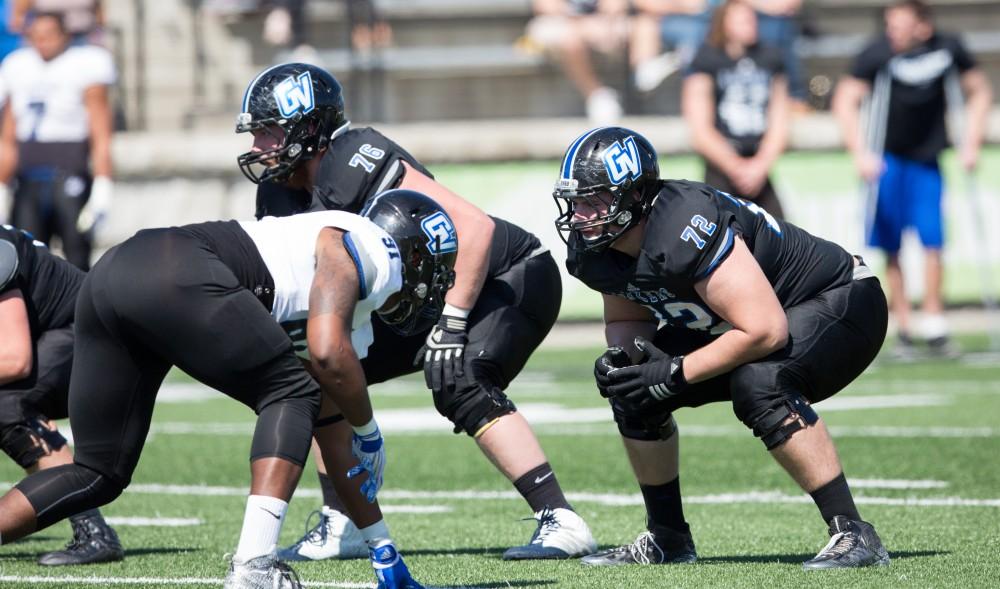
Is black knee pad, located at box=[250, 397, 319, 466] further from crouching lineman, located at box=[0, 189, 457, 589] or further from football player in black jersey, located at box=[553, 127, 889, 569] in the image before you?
football player in black jersey, located at box=[553, 127, 889, 569]

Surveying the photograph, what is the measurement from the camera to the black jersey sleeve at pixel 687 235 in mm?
4617

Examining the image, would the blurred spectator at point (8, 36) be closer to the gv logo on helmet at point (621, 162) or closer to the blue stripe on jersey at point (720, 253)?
the gv logo on helmet at point (621, 162)

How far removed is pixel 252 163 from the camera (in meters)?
5.36

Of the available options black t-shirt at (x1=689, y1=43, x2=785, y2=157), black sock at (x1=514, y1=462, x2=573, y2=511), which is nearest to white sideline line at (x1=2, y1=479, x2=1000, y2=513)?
black sock at (x1=514, y1=462, x2=573, y2=511)

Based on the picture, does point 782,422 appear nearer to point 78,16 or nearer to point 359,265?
point 359,265

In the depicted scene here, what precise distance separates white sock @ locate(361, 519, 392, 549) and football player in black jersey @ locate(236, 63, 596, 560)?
2.87 feet

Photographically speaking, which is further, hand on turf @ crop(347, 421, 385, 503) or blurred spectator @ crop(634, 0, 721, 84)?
blurred spectator @ crop(634, 0, 721, 84)

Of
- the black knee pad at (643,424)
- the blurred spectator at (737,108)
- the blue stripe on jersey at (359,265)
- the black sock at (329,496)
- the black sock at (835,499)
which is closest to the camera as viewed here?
the blue stripe on jersey at (359,265)

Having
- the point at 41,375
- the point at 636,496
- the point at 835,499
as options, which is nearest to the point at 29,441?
the point at 41,375

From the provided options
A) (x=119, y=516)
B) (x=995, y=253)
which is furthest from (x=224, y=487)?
(x=995, y=253)

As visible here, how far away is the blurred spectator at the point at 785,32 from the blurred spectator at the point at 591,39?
1.15 meters

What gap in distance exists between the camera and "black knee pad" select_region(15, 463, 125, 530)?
4.55 m

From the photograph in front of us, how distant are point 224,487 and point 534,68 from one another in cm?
835

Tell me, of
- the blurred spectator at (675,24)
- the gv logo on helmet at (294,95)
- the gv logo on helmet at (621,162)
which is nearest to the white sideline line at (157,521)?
the gv logo on helmet at (294,95)
